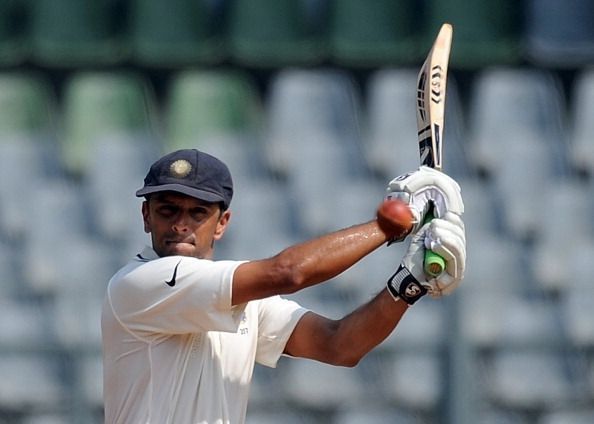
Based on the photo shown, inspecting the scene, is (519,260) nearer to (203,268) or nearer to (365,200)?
(365,200)

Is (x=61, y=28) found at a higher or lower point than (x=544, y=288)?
higher

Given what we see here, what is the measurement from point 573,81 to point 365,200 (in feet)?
5.03

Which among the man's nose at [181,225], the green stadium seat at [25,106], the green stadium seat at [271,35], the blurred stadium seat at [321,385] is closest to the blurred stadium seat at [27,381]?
the blurred stadium seat at [321,385]

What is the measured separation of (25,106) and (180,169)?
4520 mm

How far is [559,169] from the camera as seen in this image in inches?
275

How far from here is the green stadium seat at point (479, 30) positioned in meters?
7.52

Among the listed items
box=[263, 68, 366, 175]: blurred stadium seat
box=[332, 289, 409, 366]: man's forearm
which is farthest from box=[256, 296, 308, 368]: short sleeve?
box=[263, 68, 366, 175]: blurred stadium seat

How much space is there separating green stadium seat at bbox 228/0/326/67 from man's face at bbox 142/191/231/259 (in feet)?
14.7

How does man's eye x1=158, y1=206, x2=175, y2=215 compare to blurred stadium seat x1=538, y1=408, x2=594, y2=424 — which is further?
blurred stadium seat x1=538, y1=408, x2=594, y2=424

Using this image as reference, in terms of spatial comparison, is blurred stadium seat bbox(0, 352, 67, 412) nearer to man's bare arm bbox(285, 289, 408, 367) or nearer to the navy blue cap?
man's bare arm bbox(285, 289, 408, 367)

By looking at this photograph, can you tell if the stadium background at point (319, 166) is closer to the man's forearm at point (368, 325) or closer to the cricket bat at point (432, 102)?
the cricket bat at point (432, 102)

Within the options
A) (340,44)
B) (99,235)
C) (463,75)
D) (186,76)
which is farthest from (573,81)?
(99,235)

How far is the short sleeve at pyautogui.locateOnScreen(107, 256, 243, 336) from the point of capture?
2.99 meters

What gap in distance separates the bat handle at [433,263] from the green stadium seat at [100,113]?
4.29 meters
